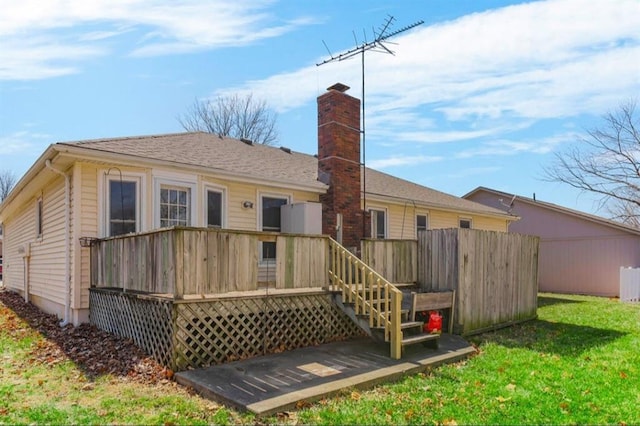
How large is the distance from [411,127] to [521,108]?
12.9 ft

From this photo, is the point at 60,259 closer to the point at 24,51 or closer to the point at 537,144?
the point at 24,51

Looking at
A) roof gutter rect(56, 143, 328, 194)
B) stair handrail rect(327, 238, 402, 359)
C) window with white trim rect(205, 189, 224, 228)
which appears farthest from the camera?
window with white trim rect(205, 189, 224, 228)

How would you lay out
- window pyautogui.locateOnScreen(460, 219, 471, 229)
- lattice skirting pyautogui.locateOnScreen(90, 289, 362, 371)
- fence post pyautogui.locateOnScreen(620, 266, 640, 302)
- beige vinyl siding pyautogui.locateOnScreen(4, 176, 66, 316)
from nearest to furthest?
lattice skirting pyautogui.locateOnScreen(90, 289, 362, 371)
beige vinyl siding pyautogui.locateOnScreen(4, 176, 66, 316)
fence post pyautogui.locateOnScreen(620, 266, 640, 302)
window pyautogui.locateOnScreen(460, 219, 471, 229)

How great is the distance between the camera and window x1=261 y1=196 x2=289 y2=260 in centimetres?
1052

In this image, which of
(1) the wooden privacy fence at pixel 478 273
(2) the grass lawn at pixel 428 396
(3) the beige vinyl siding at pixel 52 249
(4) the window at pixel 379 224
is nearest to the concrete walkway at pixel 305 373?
(2) the grass lawn at pixel 428 396

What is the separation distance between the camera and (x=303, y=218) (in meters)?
10.1

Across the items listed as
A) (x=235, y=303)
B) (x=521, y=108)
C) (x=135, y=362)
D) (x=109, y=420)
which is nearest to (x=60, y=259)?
(x=135, y=362)

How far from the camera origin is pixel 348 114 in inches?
431

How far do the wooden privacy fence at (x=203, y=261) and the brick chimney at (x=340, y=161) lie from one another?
3.31 metres

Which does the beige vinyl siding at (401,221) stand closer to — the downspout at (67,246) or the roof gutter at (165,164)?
the roof gutter at (165,164)

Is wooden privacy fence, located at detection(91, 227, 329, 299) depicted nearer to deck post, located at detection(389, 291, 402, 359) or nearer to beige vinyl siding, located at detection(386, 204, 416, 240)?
deck post, located at detection(389, 291, 402, 359)

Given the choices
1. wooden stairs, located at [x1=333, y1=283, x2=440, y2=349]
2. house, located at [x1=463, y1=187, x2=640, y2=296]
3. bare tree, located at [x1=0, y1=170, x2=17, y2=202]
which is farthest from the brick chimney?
A: bare tree, located at [x1=0, y1=170, x2=17, y2=202]

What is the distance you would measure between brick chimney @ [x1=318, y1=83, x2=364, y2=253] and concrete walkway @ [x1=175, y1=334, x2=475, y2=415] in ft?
12.9

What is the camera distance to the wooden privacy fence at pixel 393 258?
28.0ft
